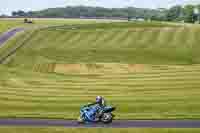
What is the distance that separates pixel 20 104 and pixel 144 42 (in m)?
45.7

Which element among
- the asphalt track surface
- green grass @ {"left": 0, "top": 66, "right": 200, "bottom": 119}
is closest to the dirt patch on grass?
green grass @ {"left": 0, "top": 66, "right": 200, "bottom": 119}

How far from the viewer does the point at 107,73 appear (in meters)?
54.6

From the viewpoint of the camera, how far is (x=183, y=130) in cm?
2502

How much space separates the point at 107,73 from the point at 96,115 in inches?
1049

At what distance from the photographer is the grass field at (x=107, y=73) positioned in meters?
33.5

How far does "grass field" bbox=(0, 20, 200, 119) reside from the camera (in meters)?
33.5

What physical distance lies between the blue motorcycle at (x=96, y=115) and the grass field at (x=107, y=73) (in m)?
1.44

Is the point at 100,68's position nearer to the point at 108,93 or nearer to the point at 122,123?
the point at 108,93

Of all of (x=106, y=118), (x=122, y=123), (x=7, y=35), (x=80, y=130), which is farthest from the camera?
(x=7, y=35)

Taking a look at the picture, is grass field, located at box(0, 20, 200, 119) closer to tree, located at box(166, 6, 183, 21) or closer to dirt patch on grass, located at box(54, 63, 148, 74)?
dirt patch on grass, located at box(54, 63, 148, 74)

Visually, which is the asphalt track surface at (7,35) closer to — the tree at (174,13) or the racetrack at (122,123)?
the racetrack at (122,123)

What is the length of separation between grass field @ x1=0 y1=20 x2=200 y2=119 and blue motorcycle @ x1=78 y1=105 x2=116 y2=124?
1.44 metres

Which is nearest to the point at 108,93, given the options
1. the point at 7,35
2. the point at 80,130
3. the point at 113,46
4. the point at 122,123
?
the point at 122,123

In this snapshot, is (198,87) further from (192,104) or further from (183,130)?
(183,130)
